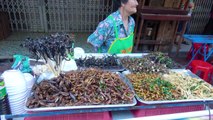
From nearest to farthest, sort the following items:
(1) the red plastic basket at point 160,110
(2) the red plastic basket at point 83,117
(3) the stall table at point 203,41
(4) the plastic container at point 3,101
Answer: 1. (4) the plastic container at point 3,101
2. (2) the red plastic basket at point 83,117
3. (1) the red plastic basket at point 160,110
4. (3) the stall table at point 203,41

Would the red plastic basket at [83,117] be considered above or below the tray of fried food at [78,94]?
below

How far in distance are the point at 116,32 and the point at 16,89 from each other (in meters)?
1.32

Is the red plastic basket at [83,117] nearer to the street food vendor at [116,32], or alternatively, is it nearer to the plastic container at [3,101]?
the plastic container at [3,101]

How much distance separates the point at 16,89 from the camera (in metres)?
0.96

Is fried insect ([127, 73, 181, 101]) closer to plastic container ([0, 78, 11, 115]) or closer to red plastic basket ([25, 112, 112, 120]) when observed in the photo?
red plastic basket ([25, 112, 112, 120])

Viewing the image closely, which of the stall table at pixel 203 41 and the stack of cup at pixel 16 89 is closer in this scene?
the stack of cup at pixel 16 89

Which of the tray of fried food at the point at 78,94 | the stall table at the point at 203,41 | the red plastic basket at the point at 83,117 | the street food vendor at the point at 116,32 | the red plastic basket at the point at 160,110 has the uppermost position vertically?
the street food vendor at the point at 116,32

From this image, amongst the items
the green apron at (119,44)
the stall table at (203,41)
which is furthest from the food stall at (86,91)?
the stall table at (203,41)

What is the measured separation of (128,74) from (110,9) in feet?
12.5

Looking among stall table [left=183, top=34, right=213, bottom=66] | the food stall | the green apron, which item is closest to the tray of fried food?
the food stall

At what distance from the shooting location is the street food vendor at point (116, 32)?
6.32 feet

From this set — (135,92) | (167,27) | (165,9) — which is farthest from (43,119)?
(167,27)

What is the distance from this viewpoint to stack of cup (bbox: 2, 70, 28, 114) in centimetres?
93

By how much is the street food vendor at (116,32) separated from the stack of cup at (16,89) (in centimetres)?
114
